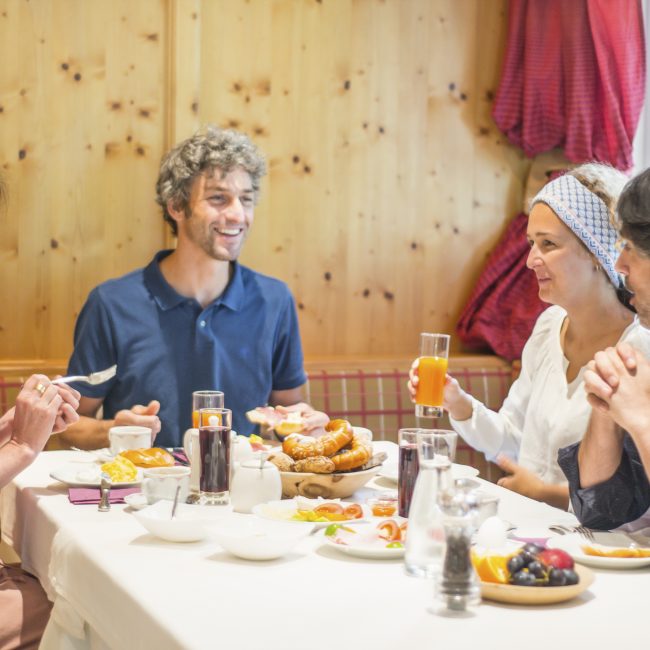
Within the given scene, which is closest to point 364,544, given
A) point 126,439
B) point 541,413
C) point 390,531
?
point 390,531

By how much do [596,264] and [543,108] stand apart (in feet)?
5.45

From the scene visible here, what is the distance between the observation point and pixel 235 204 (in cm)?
342

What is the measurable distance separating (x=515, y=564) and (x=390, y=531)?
0.35m

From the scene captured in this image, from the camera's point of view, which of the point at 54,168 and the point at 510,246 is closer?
the point at 54,168

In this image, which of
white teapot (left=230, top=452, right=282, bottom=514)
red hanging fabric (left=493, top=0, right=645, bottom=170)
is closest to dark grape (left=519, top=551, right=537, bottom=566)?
white teapot (left=230, top=452, right=282, bottom=514)

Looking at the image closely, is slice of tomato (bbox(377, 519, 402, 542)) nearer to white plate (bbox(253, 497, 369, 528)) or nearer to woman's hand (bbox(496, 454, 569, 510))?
white plate (bbox(253, 497, 369, 528))

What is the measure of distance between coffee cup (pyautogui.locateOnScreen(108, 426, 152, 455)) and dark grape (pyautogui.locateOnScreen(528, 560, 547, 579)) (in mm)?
1299

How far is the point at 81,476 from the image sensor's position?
242 cm

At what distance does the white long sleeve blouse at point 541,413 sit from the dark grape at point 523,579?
107 centimetres

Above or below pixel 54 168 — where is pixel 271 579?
below

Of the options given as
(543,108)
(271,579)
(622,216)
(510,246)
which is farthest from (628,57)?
(271,579)

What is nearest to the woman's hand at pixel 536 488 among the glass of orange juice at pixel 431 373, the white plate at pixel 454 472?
the white plate at pixel 454 472

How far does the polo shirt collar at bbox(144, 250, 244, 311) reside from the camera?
3.27 meters

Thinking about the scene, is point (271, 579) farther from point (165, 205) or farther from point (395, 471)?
point (165, 205)
